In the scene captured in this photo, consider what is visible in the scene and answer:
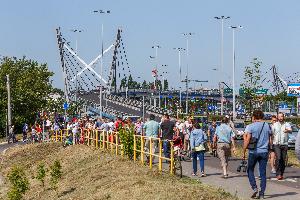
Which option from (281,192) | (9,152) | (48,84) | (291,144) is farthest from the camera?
(48,84)

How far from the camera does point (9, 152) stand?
44.2 meters

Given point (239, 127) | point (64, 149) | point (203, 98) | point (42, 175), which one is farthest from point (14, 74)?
point (203, 98)

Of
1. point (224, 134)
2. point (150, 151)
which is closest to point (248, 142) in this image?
point (224, 134)

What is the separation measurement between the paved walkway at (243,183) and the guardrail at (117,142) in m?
1.02

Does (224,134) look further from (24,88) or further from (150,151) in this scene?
(24,88)

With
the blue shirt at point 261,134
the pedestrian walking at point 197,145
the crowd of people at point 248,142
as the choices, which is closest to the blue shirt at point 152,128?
the crowd of people at point 248,142

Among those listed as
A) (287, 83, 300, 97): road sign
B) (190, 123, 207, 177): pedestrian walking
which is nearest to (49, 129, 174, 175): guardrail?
(190, 123, 207, 177): pedestrian walking

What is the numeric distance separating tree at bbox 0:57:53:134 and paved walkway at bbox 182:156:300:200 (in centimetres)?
5858

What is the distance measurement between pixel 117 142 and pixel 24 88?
189 feet

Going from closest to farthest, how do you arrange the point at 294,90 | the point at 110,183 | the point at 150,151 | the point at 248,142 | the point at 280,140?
1. the point at 248,142
2. the point at 110,183
3. the point at 280,140
4. the point at 150,151
5. the point at 294,90

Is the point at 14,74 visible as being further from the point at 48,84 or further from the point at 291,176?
the point at 291,176

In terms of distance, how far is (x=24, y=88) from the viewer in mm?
81062

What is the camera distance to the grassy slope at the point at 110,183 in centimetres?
1417

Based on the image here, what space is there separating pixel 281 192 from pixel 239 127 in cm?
3610
